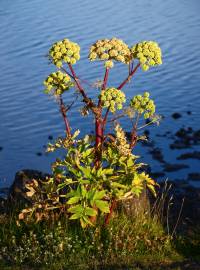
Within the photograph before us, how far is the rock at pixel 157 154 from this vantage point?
23906 millimetres

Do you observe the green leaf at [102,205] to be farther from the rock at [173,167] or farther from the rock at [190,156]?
the rock at [190,156]

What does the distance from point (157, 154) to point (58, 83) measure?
14.7 meters

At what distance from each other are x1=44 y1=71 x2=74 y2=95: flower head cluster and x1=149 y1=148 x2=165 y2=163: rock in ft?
46.3

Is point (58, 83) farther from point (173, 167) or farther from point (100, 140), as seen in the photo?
point (173, 167)

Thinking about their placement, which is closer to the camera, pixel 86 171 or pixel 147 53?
pixel 147 53

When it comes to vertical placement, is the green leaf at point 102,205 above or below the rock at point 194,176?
below

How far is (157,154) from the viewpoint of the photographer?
79.9 ft

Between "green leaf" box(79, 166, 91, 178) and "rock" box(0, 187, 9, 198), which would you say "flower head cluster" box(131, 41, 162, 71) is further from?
"rock" box(0, 187, 9, 198)

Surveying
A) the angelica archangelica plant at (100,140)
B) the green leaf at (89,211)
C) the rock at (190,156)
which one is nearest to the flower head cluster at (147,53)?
the angelica archangelica plant at (100,140)

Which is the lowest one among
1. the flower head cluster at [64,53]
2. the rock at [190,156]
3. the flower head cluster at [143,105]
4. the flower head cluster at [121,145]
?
the flower head cluster at [121,145]

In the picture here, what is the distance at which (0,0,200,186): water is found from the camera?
27.1m

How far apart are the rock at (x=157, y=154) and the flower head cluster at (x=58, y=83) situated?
46.3 ft

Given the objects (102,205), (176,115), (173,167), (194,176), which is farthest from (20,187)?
(176,115)

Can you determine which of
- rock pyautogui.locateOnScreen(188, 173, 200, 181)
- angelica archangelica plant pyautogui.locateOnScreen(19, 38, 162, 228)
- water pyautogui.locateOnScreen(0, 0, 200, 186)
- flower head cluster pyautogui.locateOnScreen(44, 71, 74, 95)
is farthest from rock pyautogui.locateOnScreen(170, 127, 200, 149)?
flower head cluster pyautogui.locateOnScreen(44, 71, 74, 95)
